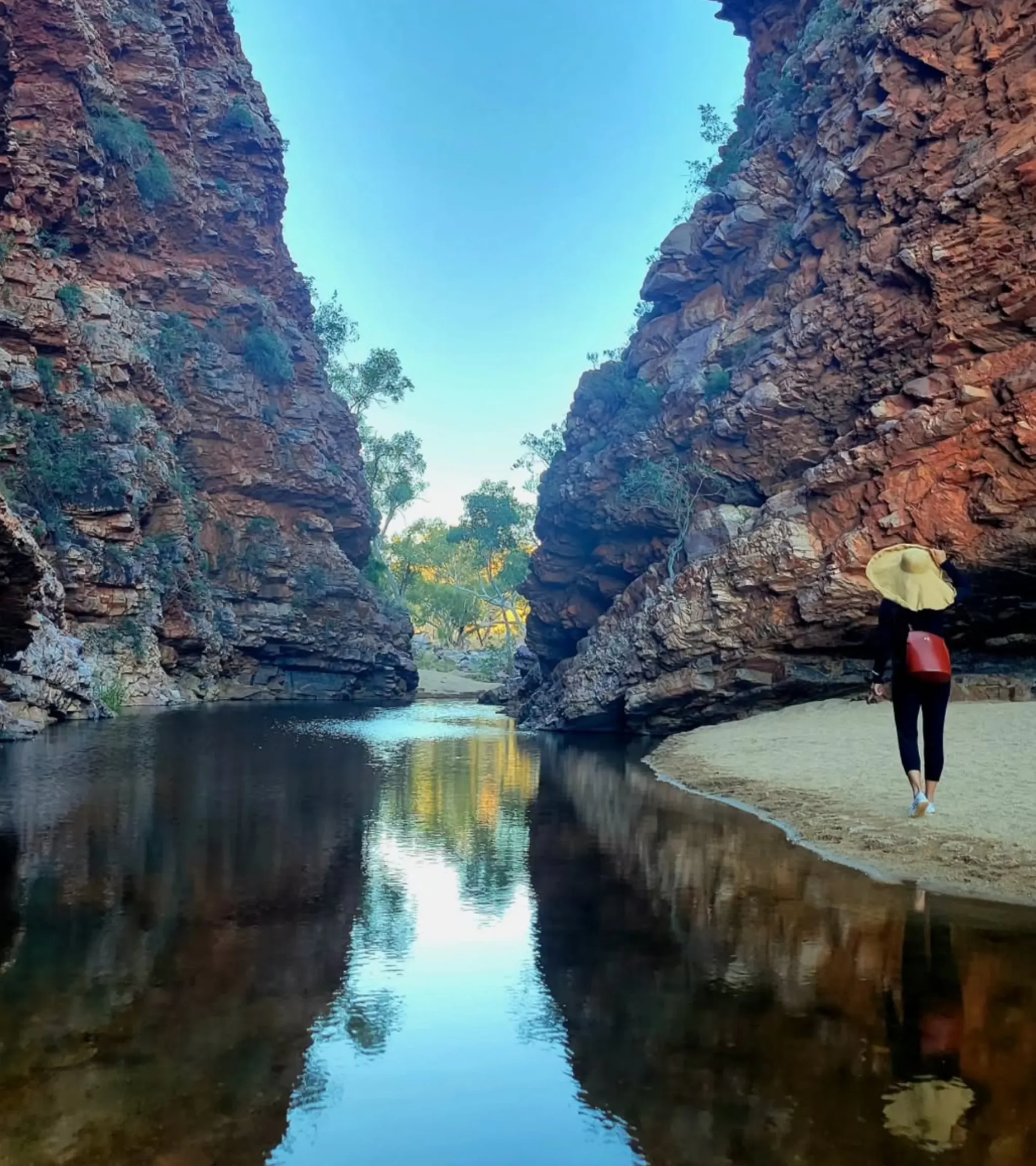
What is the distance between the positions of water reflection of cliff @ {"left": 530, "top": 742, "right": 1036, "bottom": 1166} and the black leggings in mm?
1488

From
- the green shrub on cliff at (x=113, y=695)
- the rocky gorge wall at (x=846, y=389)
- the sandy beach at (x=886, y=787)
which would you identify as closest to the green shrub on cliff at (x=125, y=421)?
the green shrub on cliff at (x=113, y=695)

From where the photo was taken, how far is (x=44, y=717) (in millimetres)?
22188

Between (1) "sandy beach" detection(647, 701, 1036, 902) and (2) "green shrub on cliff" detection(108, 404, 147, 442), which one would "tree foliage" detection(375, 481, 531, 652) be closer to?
(2) "green shrub on cliff" detection(108, 404, 147, 442)

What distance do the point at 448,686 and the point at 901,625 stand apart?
5607 centimetres

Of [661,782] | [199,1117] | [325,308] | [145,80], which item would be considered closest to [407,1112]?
[199,1117]

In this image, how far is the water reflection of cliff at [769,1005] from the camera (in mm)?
3180

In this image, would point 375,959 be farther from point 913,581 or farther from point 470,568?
point 470,568

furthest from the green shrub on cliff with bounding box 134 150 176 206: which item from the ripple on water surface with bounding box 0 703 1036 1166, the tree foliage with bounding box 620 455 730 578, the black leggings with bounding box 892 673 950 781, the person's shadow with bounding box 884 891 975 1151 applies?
the person's shadow with bounding box 884 891 975 1151

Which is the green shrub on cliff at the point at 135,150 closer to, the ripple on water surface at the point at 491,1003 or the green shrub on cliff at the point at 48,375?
the green shrub on cliff at the point at 48,375

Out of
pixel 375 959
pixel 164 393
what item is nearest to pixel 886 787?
pixel 375 959

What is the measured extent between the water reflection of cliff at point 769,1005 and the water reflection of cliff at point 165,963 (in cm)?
136

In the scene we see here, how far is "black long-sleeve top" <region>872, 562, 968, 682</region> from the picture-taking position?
28.9 ft

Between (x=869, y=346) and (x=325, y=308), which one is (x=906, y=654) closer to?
(x=869, y=346)

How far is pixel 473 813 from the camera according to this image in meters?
10.7
